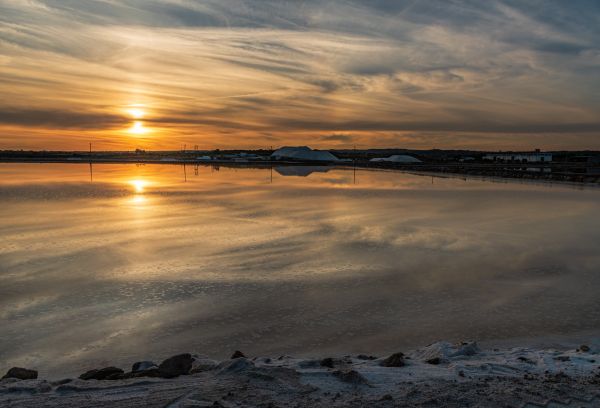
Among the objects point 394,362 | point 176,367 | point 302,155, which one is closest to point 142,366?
point 176,367

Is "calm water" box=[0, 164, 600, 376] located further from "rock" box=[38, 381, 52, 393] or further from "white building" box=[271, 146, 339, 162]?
"white building" box=[271, 146, 339, 162]

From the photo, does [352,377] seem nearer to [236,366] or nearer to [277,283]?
[236,366]

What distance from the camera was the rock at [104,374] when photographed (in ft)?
19.6

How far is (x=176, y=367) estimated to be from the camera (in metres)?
6.00

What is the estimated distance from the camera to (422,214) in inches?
859

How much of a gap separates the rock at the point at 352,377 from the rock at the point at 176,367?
178 centimetres

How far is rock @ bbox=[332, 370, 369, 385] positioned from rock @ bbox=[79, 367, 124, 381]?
8.54 feet

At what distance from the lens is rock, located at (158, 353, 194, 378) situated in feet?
19.4

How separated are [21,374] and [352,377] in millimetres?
3880

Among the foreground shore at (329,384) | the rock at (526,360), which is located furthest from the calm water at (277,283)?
the rock at (526,360)

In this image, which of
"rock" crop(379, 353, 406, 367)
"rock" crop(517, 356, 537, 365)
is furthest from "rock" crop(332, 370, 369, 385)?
"rock" crop(517, 356, 537, 365)

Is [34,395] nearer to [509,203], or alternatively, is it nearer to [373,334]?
[373,334]

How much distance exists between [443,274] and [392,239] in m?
4.27

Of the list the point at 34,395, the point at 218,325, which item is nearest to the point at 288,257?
the point at 218,325
